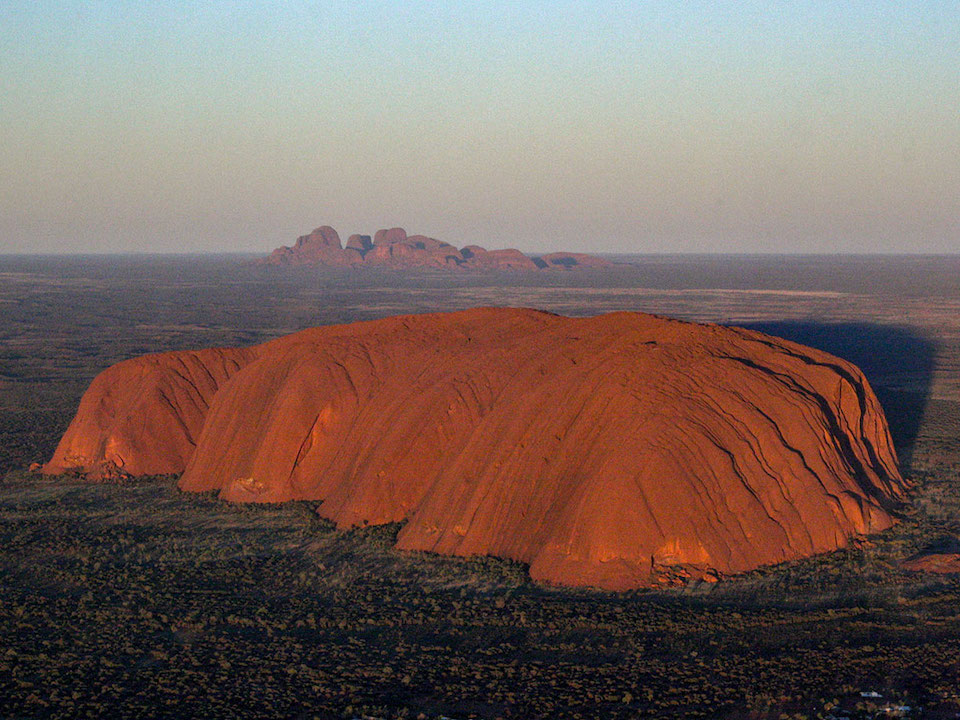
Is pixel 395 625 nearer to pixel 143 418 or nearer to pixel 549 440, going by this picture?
pixel 549 440

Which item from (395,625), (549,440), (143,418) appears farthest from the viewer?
(143,418)

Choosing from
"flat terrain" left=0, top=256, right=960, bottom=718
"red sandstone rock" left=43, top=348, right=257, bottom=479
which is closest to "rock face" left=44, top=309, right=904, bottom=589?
"red sandstone rock" left=43, top=348, right=257, bottom=479

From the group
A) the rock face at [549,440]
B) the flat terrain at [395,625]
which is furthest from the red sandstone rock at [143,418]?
the flat terrain at [395,625]

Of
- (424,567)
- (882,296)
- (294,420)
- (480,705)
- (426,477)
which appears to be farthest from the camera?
(882,296)

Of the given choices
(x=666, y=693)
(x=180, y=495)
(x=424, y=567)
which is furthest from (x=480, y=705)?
(x=180, y=495)

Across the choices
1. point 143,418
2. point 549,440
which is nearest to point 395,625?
point 549,440

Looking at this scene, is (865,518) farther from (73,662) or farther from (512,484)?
(73,662)

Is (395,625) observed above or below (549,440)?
below

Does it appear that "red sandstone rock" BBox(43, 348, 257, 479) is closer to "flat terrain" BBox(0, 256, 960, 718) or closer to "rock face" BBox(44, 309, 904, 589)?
"rock face" BBox(44, 309, 904, 589)
